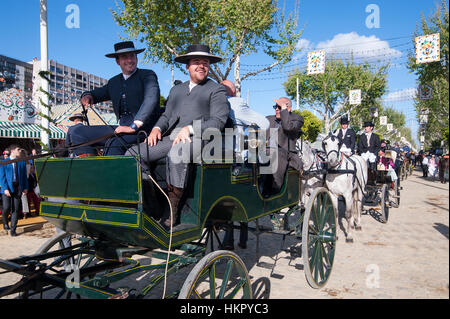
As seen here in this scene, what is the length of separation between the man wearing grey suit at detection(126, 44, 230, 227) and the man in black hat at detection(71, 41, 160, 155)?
0.18 meters

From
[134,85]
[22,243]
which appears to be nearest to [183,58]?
[134,85]

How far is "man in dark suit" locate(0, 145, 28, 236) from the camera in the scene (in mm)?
6793

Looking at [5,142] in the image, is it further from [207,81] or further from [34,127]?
[207,81]

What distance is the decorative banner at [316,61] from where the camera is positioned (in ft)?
51.3

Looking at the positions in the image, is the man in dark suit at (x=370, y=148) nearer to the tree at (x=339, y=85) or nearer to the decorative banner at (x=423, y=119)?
the decorative banner at (x=423, y=119)

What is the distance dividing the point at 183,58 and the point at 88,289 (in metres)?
2.11

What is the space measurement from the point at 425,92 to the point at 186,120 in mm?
2048

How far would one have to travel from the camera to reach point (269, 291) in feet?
12.9

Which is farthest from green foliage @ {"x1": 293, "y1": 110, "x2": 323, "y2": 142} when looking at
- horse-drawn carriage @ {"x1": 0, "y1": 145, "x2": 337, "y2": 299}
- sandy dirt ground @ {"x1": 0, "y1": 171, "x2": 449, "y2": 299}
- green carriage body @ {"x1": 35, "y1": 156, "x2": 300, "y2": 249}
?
green carriage body @ {"x1": 35, "y1": 156, "x2": 300, "y2": 249}

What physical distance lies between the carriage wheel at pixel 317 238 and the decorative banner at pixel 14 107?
884 cm

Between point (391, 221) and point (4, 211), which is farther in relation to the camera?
point (391, 221)

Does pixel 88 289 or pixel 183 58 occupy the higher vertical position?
pixel 183 58

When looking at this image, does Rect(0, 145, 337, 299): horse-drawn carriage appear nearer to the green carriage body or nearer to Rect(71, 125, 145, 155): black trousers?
the green carriage body

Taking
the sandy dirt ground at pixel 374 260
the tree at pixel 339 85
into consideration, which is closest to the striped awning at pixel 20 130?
the sandy dirt ground at pixel 374 260
